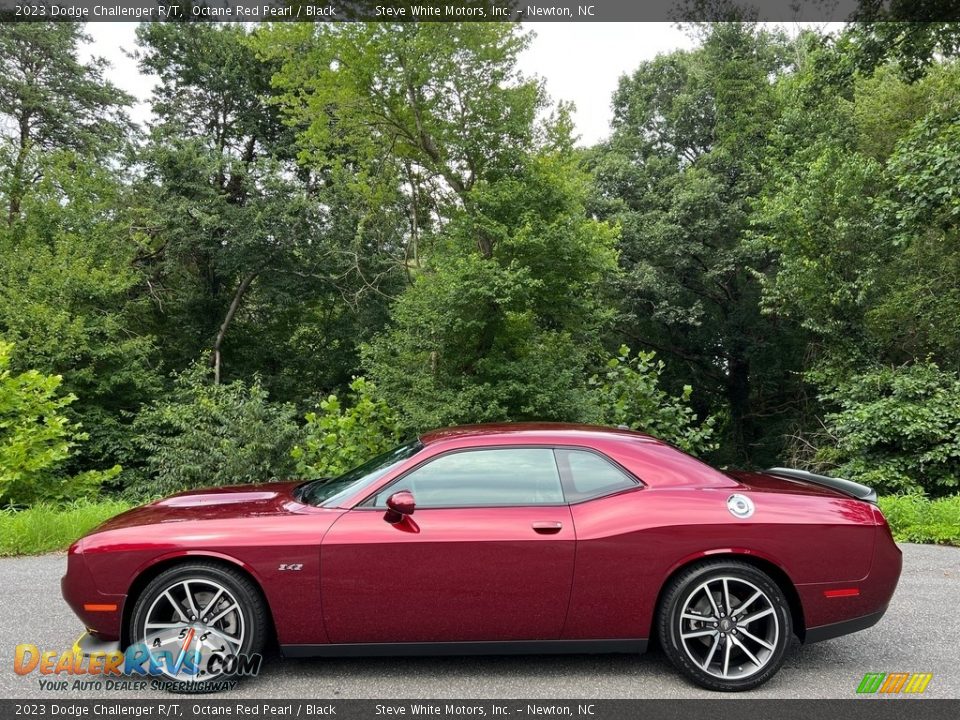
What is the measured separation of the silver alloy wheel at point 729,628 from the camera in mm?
3756

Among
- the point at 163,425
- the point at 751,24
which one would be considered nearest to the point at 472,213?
the point at 163,425

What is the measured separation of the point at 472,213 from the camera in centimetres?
1402

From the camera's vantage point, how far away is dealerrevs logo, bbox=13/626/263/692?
370 centimetres

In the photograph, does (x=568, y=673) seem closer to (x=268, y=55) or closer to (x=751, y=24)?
(x=268, y=55)

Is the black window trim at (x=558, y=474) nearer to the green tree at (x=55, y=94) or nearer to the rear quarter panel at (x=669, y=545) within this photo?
the rear quarter panel at (x=669, y=545)

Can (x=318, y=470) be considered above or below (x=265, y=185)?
below

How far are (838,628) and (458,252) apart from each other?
10898 mm

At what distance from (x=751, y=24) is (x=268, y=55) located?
1681cm

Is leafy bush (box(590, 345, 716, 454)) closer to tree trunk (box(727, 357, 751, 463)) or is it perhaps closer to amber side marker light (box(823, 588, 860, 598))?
amber side marker light (box(823, 588, 860, 598))

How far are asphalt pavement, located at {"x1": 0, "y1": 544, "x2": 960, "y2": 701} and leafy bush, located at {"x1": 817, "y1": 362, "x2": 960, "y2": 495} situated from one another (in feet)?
21.1

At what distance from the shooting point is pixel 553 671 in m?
3.96

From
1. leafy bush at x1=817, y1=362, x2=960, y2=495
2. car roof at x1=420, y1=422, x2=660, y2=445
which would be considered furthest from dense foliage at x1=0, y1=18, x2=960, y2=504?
car roof at x1=420, y1=422, x2=660, y2=445

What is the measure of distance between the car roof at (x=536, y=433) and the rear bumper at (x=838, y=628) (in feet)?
4.36

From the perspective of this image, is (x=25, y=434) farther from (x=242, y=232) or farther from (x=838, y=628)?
(x=242, y=232)
